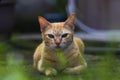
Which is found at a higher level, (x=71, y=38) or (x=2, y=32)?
(x=71, y=38)

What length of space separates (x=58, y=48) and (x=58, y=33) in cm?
10

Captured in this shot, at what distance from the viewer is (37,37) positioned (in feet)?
17.2

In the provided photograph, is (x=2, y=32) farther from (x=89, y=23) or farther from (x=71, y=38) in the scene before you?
(x=71, y=38)

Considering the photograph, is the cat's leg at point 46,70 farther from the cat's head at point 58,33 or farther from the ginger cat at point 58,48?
the cat's head at point 58,33

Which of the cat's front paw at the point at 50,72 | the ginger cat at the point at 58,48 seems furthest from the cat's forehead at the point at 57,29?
the cat's front paw at the point at 50,72

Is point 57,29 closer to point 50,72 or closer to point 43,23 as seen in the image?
point 43,23

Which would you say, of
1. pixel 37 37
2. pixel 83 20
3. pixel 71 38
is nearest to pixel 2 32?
pixel 37 37

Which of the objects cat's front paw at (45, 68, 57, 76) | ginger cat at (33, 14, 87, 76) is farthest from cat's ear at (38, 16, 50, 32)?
cat's front paw at (45, 68, 57, 76)

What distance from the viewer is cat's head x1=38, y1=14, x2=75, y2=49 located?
8.98ft

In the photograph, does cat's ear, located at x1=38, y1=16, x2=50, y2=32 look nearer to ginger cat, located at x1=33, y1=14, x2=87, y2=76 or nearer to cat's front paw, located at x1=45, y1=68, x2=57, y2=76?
ginger cat, located at x1=33, y1=14, x2=87, y2=76

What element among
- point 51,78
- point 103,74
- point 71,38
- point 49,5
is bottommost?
point 49,5

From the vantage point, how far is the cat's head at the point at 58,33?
2738mm

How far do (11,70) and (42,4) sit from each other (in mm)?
5102

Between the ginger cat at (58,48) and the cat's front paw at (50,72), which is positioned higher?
the ginger cat at (58,48)
